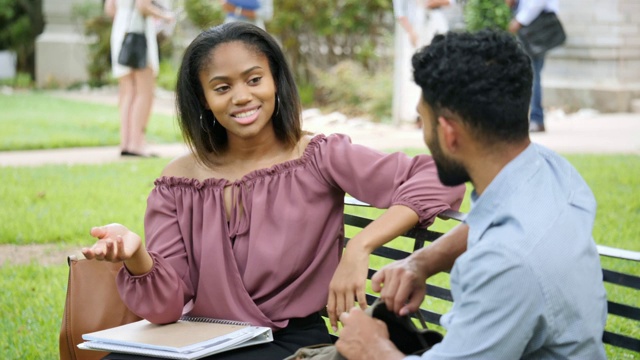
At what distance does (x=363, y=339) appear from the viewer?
2.51 meters

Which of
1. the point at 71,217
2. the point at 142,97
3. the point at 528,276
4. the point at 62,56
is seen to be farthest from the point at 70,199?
the point at 62,56

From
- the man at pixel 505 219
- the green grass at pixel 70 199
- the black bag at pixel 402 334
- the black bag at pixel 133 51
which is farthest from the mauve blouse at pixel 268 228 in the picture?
the black bag at pixel 133 51

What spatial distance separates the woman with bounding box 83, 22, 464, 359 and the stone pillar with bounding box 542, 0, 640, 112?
1059cm

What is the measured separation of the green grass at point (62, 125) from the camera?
36.8 feet

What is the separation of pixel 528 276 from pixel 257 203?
4.45 ft

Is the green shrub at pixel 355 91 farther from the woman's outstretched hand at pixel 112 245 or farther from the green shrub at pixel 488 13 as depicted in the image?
the woman's outstretched hand at pixel 112 245

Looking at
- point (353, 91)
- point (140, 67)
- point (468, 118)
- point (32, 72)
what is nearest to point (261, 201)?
point (468, 118)

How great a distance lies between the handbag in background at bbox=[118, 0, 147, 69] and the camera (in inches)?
370

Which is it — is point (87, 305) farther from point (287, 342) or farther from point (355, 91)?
point (355, 91)

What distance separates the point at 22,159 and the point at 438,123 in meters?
8.40

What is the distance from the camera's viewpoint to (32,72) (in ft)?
72.9

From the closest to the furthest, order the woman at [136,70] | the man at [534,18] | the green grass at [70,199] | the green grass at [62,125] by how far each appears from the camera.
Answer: the green grass at [70,199], the woman at [136,70], the man at [534,18], the green grass at [62,125]

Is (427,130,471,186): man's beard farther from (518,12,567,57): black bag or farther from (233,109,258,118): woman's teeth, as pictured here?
(518,12,567,57): black bag

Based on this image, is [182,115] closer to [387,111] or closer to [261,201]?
[261,201]
